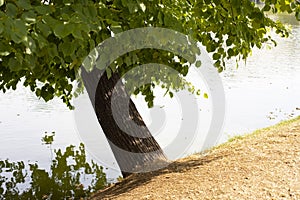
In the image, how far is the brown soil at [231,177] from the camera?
532 centimetres

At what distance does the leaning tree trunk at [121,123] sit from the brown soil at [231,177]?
26 cm

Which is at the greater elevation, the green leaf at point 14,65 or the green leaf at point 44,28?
the green leaf at point 14,65

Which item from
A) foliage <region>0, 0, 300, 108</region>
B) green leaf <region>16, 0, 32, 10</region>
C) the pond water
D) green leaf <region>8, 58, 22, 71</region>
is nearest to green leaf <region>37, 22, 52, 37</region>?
foliage <region>0, 0, 300, 108</region>

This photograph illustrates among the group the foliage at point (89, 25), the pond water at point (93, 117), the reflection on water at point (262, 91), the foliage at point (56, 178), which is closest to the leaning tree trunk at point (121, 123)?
the foliage at point (89, 25)

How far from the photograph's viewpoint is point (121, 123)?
6.94 metres

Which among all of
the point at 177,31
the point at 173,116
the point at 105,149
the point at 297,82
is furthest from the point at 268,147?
the point at 297,82

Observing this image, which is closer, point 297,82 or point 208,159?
point 208,159

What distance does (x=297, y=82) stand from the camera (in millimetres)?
18203

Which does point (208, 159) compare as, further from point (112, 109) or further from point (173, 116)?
point (173, 116)

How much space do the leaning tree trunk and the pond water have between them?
1957mm

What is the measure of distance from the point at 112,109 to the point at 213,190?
2105 mm

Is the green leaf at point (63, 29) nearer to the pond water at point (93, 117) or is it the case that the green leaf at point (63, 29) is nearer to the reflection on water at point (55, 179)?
the reflection on water at point (55, 179)

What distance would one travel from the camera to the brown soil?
17.5ft

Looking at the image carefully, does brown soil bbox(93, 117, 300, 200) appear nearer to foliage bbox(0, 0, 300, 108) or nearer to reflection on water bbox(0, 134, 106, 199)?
foliage bbox(0, 0, 300, 108)
